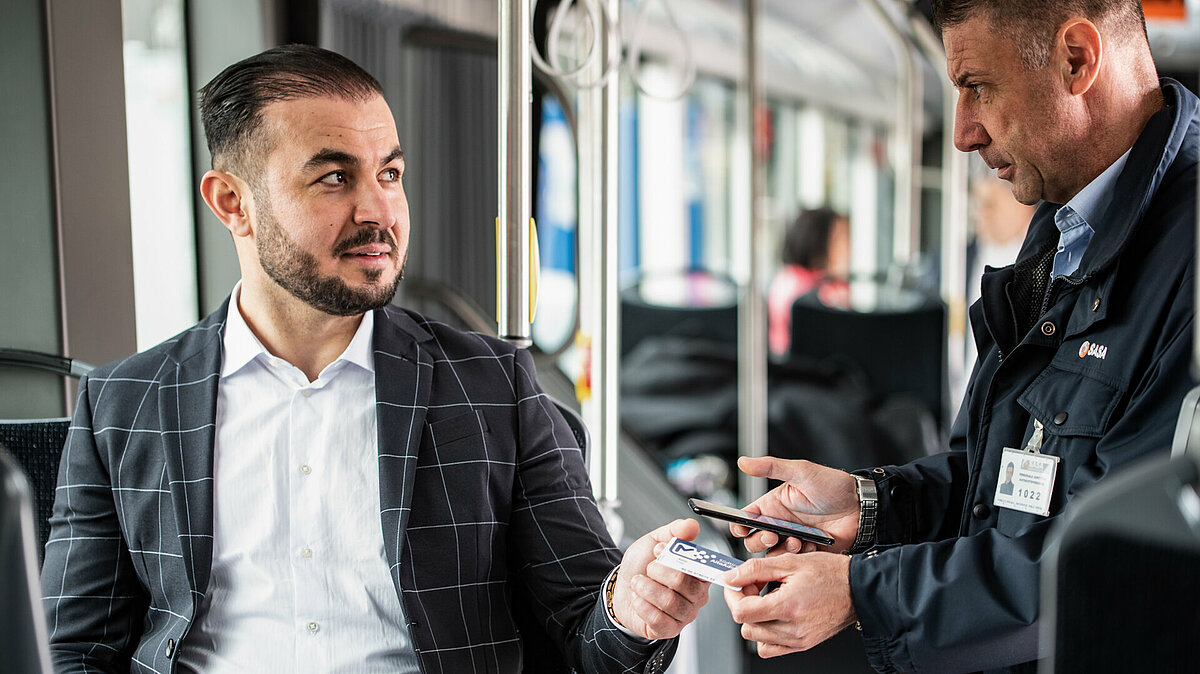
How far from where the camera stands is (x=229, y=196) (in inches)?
68.7

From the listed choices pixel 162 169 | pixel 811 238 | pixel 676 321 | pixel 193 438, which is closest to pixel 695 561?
pixel 193 438

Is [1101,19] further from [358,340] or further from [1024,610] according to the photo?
[358,340]

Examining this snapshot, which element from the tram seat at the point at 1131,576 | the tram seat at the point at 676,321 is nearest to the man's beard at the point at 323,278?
the tram seat at the point at 1131,576

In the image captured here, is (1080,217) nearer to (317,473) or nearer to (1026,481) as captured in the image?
(1026,481)

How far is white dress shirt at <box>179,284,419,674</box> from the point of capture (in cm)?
158

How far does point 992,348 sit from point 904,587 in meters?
0.45

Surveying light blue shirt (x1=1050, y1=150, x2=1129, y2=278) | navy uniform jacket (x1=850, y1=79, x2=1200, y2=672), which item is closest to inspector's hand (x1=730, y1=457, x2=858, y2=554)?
navy uniform jacket (x1=850, y1=79, x2=1200, y2=672)

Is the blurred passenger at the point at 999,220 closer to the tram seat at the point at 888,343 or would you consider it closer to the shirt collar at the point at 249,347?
the tram seat at the point at 888,343

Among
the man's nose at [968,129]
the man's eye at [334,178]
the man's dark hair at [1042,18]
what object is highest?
the man's dark hair at [1042,18]

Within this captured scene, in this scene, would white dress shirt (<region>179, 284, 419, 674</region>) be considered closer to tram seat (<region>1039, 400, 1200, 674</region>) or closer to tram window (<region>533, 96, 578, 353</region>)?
tram seat (<region>1039, 400, 1200, 674</region>)

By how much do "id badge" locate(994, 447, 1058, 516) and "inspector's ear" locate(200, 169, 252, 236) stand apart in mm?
1180

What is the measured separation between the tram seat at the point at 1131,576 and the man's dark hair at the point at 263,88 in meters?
1.24

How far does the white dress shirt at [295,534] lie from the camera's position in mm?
1583

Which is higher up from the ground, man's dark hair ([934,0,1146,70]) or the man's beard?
man's dark hair ([934,0,1146,70])
